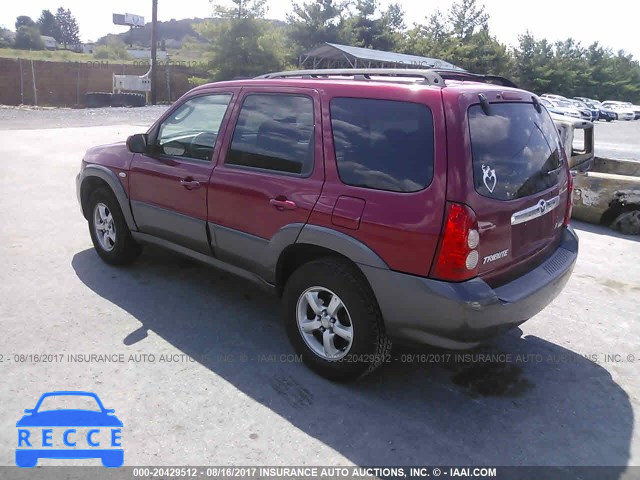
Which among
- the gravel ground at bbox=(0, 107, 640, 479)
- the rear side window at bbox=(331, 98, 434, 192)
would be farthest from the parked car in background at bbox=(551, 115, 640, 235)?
the rear side window at bbox=(331, 98, 434, 192)

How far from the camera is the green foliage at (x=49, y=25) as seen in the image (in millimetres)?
117125

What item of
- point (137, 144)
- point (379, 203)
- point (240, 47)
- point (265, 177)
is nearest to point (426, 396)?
point (379, 203)

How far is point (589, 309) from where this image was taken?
465 centimetres

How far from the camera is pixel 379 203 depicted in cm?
299

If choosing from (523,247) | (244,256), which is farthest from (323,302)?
(523,247)

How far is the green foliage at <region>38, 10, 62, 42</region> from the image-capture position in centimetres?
11712

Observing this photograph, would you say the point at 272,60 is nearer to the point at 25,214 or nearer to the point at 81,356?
the point at 25,214

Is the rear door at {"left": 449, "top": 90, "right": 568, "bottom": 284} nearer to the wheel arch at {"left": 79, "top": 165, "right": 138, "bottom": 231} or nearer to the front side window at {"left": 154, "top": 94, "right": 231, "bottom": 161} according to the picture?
the front side window at {"left": 154, "top": 94, "right": 231, "bottom": 161}

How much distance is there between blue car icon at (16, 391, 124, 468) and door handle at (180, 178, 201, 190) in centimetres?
168

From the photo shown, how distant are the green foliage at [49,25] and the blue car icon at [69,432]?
136m

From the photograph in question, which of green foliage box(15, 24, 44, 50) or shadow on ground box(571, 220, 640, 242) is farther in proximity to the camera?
green foliage box(15, 24, 44, 50)

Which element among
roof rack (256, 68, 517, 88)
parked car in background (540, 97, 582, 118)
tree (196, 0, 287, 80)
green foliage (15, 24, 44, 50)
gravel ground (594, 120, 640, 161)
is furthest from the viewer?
green foliage (15, 24, 44, 50)

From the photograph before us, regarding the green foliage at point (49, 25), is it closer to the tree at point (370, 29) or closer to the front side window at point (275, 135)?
the tree at point (370, 29)

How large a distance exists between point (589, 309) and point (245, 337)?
9.90ft
